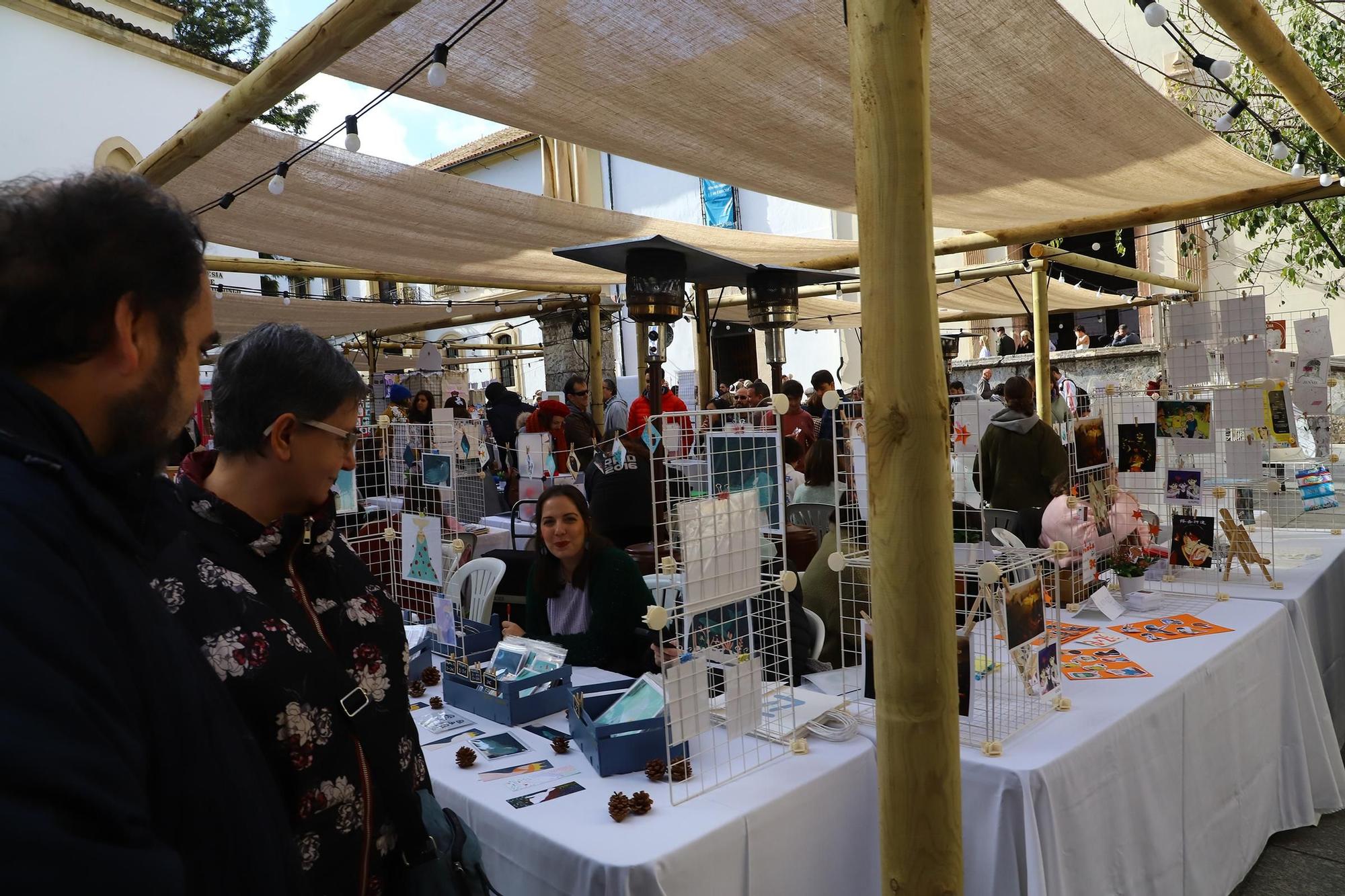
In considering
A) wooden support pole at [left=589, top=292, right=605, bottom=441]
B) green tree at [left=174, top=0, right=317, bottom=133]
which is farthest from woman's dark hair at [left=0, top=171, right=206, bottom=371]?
green tree at [left=174, top=0, right=317, bottom=133]

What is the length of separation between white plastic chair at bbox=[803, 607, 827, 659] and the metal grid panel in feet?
1.86

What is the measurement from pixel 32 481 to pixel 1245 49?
3611mm

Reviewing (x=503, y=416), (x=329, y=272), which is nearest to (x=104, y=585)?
(x=329, y=272)

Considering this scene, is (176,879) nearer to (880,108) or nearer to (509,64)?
(880,108)

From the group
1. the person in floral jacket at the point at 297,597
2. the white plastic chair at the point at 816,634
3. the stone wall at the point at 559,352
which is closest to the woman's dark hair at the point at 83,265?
the person in floral jacket at the point at 297,597

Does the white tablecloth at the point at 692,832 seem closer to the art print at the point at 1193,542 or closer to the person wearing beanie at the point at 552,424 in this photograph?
the art print at the point at 1193,542

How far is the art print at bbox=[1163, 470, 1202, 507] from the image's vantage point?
12.3 feet

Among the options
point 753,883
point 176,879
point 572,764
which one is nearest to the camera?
point 176,879

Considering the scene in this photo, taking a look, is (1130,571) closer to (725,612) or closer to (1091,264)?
(725,612)

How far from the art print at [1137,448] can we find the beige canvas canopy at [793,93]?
4.10 ft

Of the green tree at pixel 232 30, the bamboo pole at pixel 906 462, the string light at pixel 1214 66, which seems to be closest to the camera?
the bamboo pole at pixel 906 462

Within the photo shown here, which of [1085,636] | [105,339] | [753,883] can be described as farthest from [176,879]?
[1085,636]

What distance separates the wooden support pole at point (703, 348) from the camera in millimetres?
6680

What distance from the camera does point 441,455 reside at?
11.3 ft
